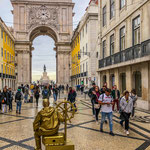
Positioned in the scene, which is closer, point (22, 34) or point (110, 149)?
point (110, 149)

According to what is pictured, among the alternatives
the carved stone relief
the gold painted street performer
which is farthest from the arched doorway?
the carved stone relief

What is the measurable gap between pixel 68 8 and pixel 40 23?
27.8ft

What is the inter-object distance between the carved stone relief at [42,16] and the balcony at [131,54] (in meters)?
33.5

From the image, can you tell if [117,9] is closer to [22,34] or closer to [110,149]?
[110,149]

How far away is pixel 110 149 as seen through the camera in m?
4.70

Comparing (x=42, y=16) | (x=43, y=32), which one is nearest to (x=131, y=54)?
(x=42, y=16)

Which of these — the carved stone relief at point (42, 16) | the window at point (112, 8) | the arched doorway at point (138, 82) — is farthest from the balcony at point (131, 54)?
the carved stone relief at point (42, 16)

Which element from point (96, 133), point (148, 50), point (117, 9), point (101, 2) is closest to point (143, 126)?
point (96, 133)

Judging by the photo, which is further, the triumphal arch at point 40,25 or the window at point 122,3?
the triumphal arch at point 40,25

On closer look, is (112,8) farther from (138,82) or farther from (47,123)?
(47,123)

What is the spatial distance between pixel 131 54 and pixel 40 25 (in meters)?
38.1

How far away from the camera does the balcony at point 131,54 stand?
36.0 ft

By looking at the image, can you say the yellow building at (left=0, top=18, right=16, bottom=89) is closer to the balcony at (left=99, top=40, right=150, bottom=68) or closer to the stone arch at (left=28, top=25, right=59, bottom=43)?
the stone arch at (left=28, top=25, right=59, bottom=43)

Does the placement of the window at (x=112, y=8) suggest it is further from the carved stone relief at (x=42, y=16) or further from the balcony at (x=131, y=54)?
the carved stone relief at (x=42, y=16)
